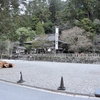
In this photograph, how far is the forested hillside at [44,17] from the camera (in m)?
14.1

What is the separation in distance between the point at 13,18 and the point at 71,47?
53.5ft

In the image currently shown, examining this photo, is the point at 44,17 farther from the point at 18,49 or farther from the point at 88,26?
the point at 88,26

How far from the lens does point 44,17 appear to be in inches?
1965

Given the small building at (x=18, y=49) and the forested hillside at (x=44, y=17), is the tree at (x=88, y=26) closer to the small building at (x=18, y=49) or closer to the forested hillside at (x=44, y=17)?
the forested hillside at (x=44, y=17)

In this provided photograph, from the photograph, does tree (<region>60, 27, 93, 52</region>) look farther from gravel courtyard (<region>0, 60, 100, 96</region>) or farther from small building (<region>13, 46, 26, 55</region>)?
small building (<region>13, 46, 26, 55</region>)

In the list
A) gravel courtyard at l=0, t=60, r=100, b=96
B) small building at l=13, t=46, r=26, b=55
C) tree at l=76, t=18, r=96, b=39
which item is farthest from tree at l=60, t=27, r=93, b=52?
small building at l=13, t=46, r=26, b=55

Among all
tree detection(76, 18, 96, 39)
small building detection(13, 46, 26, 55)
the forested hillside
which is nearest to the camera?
the forested hillside

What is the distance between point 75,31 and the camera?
29531 mm

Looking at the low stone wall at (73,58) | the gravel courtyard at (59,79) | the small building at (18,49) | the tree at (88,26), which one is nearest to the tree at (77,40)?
the tree at (88,26)

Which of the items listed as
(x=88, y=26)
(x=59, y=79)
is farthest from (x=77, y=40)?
(x=59, y=79)

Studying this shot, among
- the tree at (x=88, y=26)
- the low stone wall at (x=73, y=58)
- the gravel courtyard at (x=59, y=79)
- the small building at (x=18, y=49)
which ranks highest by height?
the tree at (x=88, y=26)

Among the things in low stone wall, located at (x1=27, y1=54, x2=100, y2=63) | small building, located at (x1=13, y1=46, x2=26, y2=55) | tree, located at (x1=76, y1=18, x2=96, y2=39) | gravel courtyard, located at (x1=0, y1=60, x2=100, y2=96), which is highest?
tree, located at (x1=76, y1=18, x2=96, y2=39)

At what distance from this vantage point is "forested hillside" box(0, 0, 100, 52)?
1412 centimetres

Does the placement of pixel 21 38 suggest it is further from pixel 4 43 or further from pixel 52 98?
pixel 52 98
